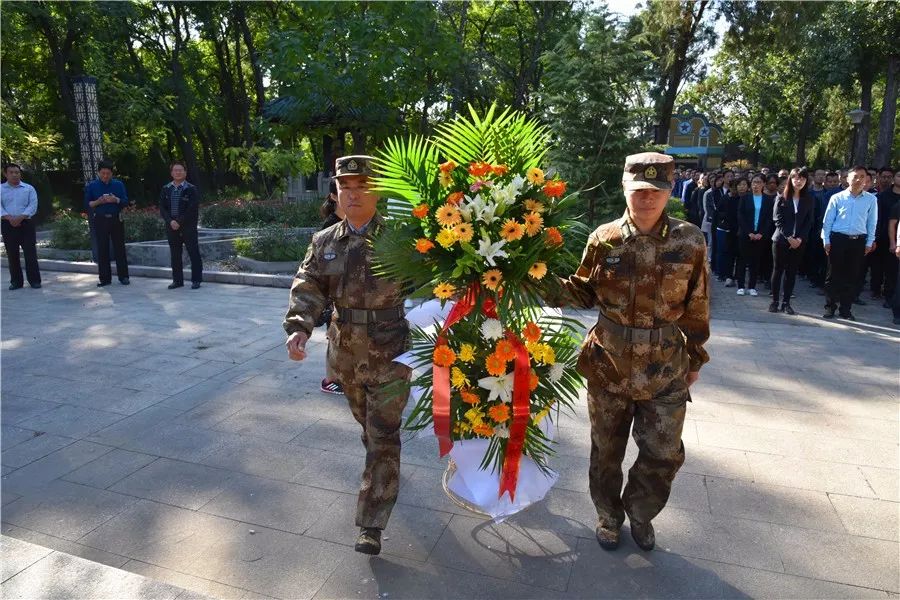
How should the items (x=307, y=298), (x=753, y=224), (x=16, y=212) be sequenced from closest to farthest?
1. (x=307, y=298)
2. (x=753, y=224)
3. (x=16, y=212)

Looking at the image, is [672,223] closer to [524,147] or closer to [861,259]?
[524,147]

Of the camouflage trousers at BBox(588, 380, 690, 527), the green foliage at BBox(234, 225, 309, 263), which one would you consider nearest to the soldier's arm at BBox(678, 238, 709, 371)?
the camouflage trousers at BBox(588, 380, 690, 527)

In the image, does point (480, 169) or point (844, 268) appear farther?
point (844, 268)

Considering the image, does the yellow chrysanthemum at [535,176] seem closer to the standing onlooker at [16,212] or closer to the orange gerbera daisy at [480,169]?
the orange gerbera daisy at [480,169]

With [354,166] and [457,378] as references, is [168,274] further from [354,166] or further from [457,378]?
[457,378]

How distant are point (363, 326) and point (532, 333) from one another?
37.4 inches

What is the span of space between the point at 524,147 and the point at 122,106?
83.6 ft

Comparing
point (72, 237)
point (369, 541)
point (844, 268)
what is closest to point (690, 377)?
point (369, 541)

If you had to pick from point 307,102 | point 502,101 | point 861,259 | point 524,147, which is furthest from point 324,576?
point 502,101

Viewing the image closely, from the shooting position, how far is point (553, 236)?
2.45m

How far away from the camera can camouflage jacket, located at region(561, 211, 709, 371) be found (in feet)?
9.07

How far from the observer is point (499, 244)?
2.38 m

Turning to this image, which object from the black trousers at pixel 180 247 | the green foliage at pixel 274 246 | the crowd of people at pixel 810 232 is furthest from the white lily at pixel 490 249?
the green foliage at pixel 274 246

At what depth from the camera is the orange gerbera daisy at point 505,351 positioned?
2.53 m
